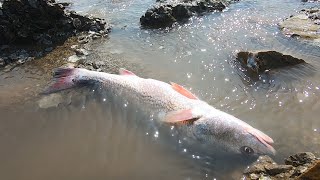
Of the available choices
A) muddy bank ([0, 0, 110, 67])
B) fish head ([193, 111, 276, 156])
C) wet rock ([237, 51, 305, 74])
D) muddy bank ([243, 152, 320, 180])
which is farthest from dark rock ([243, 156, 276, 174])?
muddy bank ([0, 0, 110, 67])

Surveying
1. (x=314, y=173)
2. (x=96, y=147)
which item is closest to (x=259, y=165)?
(x=314, y=173)

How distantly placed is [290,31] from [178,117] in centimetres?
513

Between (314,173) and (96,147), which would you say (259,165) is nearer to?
(314,173)

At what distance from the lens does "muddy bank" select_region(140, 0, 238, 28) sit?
10914 millimetres

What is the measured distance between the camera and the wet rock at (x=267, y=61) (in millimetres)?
7742

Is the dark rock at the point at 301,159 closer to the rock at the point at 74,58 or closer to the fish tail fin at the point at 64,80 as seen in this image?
the fish tail fin at the point at 64,80

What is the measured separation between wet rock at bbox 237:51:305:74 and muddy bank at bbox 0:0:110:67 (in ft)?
15.1

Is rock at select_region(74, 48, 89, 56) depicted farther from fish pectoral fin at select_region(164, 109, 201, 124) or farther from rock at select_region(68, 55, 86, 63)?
fish pectoral fin at select_region(164, 109, 201, 124)

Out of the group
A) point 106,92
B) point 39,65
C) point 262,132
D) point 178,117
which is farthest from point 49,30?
point 262,132

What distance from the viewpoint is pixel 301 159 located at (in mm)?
4816

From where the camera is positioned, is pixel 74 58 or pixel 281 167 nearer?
pixel 281 167

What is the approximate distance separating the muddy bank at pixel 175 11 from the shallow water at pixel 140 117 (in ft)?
2.21

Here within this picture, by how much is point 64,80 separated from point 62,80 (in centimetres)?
5

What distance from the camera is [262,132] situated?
579 cm
